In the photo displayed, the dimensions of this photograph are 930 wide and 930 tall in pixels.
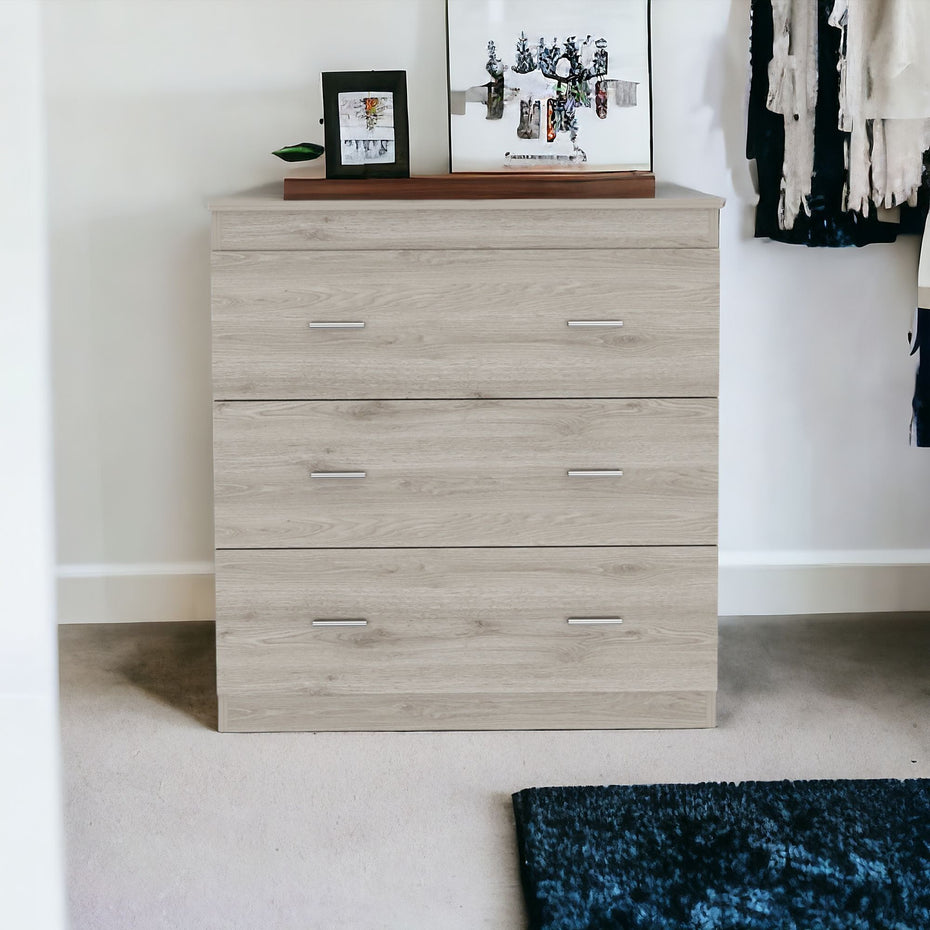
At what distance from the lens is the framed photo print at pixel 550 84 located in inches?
86.2

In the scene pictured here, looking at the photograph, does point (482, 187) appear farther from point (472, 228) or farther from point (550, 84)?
point (550, 84)

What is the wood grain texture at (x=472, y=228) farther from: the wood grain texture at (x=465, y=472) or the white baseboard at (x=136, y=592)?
the white baseboard at (x=136, y=592)

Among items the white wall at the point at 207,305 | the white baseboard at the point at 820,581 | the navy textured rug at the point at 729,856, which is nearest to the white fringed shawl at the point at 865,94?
the white wall at the point at 207,305

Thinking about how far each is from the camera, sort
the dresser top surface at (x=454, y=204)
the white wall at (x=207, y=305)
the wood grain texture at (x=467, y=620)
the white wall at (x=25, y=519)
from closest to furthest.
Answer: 1. the white wall at (x=25, y=519)
2. the dresser top surface at (x=454, y=204)
3. the wood grain texture at (x=467, y=620)
4. the white wall at (x=207, y=305)

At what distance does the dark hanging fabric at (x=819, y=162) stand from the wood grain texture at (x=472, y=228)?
0.46 meters

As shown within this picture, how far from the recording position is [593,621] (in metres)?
1.94

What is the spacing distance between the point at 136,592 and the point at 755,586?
1.43 meters

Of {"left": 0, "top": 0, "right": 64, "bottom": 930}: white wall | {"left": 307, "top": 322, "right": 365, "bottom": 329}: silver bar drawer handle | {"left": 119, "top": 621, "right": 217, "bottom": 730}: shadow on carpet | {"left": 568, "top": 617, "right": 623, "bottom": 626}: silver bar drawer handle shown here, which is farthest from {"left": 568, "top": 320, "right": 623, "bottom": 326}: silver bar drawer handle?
{"left": 0, "top": 0, "right": 64, "bottom": 930}: white wall

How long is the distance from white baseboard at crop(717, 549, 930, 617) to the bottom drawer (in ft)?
1.93

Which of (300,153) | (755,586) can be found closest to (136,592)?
(300,153)

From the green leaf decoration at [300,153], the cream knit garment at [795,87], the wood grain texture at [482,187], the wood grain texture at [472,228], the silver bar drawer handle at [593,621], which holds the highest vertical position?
the cream knit garment at [795,87]

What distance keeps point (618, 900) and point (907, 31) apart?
1.50 metres

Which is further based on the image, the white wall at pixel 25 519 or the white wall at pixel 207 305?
the white wall at pixel 207 305

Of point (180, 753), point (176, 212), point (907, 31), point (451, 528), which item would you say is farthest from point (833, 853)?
point (176, 212)
